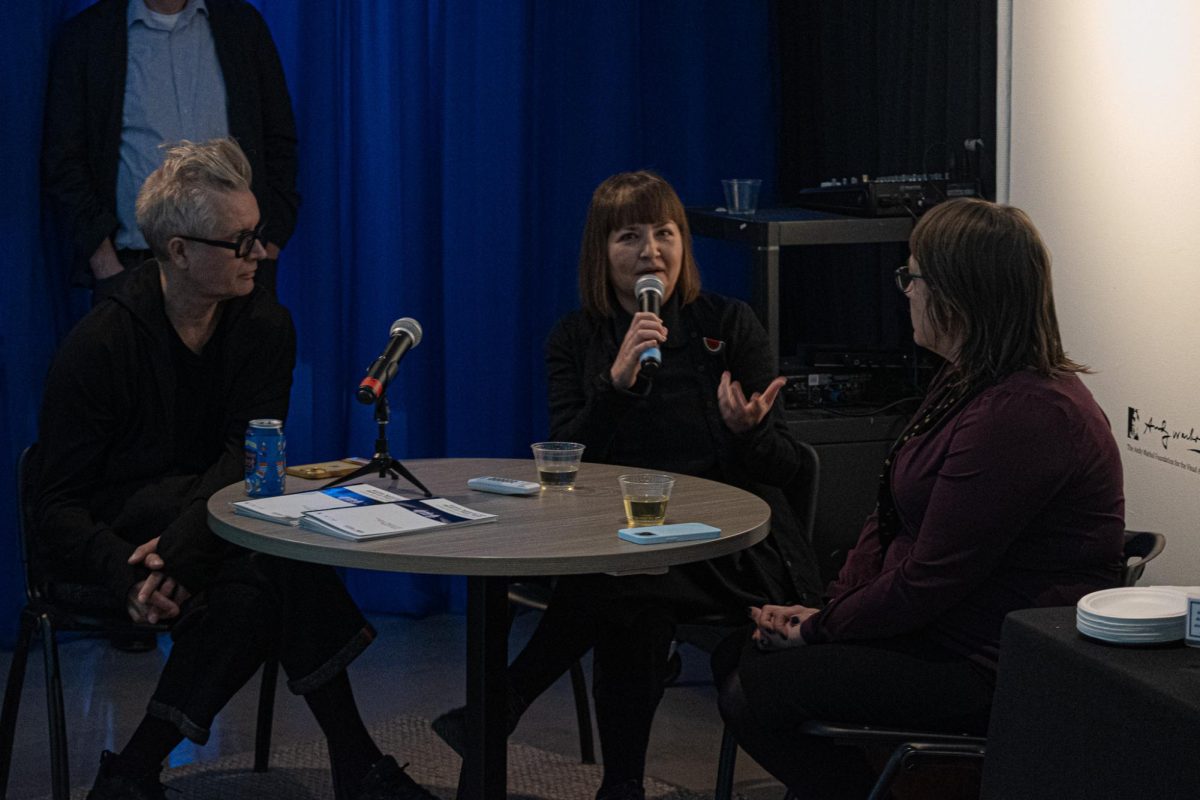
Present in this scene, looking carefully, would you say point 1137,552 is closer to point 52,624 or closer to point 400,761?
point 400,761

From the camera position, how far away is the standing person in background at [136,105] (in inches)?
155

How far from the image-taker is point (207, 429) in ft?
10.1

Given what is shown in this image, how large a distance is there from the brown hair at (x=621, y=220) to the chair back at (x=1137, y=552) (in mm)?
1147

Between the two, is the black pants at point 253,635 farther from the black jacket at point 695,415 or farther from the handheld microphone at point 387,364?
the black jacket at point 695,415

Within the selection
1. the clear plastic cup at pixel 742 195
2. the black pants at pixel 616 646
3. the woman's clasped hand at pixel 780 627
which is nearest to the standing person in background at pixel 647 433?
the black pants at pixel 616 646

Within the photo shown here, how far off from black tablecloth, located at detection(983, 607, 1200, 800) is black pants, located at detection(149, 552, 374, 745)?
1245 mm

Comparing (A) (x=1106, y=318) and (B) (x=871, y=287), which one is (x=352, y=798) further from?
(B) (x=871, y=287)

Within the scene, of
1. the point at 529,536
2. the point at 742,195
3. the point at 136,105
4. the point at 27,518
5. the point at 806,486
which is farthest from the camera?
the point at 742,195

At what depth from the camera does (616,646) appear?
2.83m

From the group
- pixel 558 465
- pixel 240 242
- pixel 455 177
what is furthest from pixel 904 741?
pixel 455 177

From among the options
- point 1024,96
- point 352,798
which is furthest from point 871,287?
point 352,798

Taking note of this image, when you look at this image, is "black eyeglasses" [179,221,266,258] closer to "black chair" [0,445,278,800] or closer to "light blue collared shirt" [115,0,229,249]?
"black chair" [0,445,278,800]

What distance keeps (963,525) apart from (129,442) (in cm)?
164

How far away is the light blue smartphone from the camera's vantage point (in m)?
2.29
